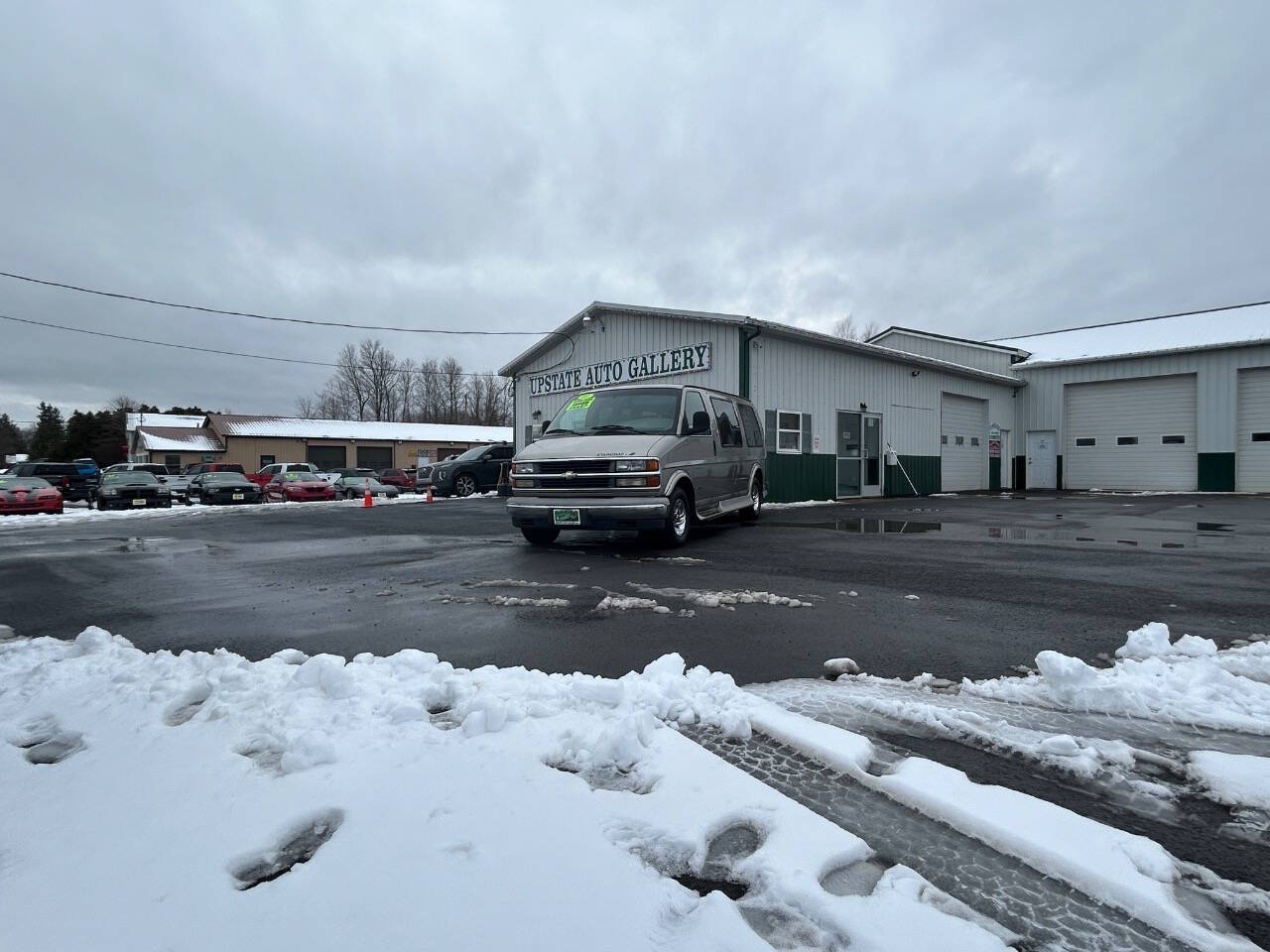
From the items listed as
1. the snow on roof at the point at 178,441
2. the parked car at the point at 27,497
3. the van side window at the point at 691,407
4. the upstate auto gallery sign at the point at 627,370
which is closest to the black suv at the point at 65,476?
the parked car at the point at 27,497

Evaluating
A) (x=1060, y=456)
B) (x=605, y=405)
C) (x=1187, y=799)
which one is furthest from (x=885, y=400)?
(x=1187, y=799)

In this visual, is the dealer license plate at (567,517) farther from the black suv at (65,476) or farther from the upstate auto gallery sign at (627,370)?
the black suv at (65,476)

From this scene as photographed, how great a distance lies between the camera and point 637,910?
1717 mm

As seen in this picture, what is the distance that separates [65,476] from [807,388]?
2983cm

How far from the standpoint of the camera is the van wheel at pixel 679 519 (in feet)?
26.7

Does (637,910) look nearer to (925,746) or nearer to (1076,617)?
(925,746)

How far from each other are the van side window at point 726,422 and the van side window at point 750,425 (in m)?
0.51

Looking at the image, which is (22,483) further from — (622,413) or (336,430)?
(336,430)

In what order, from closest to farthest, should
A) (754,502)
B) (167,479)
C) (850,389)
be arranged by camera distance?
(754,502) < (850,389) < (167,479)

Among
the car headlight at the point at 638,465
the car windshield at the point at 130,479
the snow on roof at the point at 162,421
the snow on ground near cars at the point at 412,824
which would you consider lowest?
the snow on ground near cars at the point at 412,824

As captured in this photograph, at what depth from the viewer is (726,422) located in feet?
33.1

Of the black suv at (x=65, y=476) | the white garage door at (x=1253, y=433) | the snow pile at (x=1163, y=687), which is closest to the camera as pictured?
the snow pile at (x=1163, y=687)

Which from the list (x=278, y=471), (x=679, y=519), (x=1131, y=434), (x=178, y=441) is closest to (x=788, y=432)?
(x=679, y=519)

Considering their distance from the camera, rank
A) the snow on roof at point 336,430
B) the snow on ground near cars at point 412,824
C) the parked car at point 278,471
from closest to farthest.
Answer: the snow on ground near cars at point 412,824
the parked car at point 278,471
the snow on roof at point 336,430
